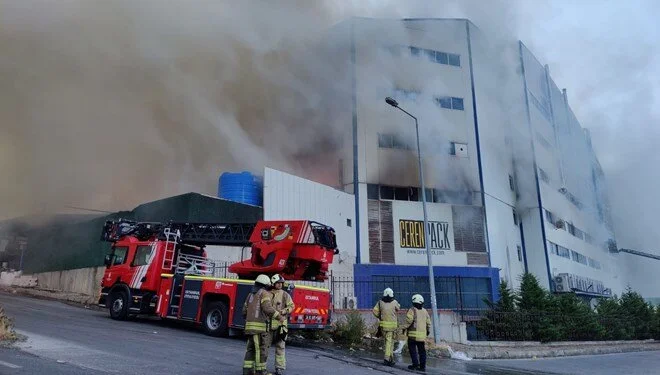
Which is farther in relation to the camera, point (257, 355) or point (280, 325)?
point (280, 325)

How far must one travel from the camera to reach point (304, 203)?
1845cm

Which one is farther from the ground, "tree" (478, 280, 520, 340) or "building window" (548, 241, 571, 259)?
"building window" (548, 241, 571, 259)

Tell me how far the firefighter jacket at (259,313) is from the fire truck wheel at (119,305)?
24.4ft

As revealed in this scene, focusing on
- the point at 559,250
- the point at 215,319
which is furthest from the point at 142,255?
the point at 559,250

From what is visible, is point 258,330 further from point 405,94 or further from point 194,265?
point 405,94

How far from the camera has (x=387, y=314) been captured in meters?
7.91

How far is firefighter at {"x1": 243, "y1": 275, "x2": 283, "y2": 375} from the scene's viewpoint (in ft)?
17.5

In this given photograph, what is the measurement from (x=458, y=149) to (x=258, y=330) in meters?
18.4

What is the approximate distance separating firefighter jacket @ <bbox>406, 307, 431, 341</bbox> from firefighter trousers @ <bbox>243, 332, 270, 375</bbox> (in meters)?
3.04

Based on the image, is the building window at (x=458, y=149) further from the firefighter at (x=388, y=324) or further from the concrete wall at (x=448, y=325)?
the firefighter at (x=388, y=324)

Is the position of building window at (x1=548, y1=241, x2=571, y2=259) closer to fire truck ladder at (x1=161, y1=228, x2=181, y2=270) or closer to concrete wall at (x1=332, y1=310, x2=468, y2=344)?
concrete wall at (x1=332, y1=310, x2=468, y2=344)

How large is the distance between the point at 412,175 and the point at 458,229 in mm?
3492

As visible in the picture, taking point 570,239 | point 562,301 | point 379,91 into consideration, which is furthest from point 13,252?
point 570,239

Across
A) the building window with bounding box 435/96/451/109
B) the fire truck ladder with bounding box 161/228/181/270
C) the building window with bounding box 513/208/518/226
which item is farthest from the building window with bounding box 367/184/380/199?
the fire truck ladder with bounding box 161/228/181/270
